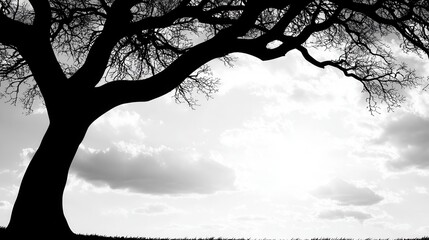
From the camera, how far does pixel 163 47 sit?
605 inches

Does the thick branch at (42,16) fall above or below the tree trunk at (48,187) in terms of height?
above

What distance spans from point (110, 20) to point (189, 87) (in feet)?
18.3

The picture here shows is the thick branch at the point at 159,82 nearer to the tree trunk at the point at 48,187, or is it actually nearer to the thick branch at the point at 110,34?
the thick branch at the point at 110,34

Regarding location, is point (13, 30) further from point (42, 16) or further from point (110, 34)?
point (110, 34)

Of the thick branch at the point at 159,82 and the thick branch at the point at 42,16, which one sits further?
the thick branch at the point at 42,16

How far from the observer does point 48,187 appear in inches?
393

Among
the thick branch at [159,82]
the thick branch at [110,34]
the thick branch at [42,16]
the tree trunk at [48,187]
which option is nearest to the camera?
the tree trunk at [48,187]

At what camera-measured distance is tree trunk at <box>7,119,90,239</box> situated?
980 centimetres

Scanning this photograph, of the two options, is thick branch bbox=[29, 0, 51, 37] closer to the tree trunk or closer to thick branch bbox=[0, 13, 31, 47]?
thick branch bbox=[0, 13, 31, 47]

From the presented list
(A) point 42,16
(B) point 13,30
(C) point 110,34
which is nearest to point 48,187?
(B) point 13,30

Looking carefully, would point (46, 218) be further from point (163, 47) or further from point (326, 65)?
point (326, 65)

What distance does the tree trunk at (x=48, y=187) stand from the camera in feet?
32.1

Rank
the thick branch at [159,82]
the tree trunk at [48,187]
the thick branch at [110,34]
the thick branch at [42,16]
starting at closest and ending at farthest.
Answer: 1. the tree trunk at [48,187]
2. the thick branch at [159,82]
3. the thick branch at [110,34]
4. the thick branch at [42,16]

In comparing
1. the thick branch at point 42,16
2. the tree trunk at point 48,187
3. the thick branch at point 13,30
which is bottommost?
the tree trunk at point 48,187
